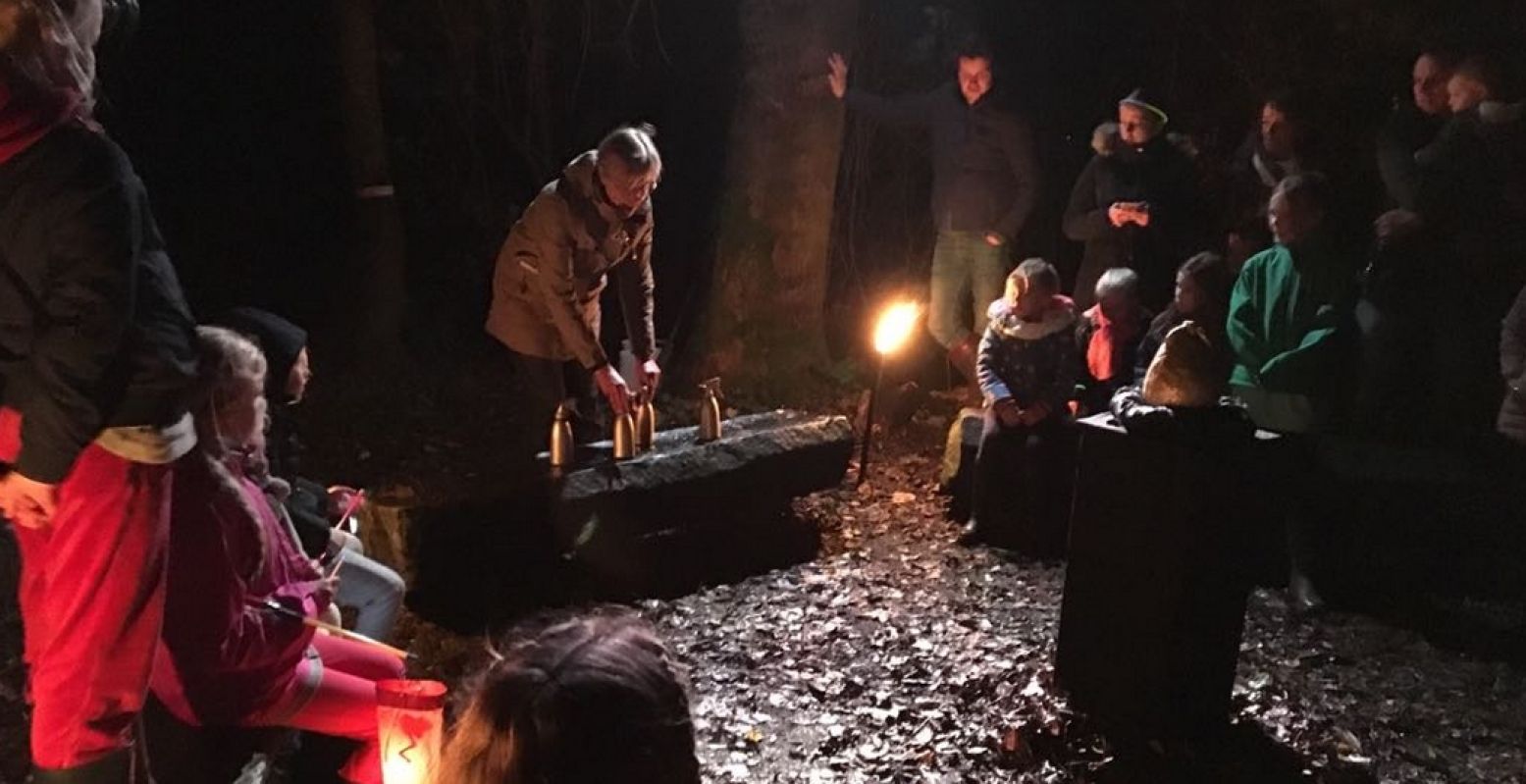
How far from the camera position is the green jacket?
6207 millimetres

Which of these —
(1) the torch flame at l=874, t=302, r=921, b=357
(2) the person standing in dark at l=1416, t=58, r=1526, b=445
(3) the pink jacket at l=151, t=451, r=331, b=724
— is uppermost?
(2) the person standing in dark at l=1416, t=58, r=1526, b=445

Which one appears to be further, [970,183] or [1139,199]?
[970,183]

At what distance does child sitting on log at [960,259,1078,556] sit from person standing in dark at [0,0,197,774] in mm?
4934

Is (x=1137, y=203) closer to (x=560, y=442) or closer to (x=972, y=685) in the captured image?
(x=972, y=685)

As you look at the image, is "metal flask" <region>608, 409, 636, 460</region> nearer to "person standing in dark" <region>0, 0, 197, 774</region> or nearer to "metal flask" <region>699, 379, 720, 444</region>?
"metal flask" <region>699, 379, 720, 444</region>

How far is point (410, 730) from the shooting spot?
2.82 meters

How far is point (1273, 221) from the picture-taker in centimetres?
637

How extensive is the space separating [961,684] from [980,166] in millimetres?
4594

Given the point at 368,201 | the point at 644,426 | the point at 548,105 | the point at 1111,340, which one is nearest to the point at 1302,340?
the point at 1111,340

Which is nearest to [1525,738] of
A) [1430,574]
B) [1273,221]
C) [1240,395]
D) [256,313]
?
[1430,574]

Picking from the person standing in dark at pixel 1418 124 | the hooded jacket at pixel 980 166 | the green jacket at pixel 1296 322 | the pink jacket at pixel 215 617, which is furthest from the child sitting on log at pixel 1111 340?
the pink jacket at pixel 215 617

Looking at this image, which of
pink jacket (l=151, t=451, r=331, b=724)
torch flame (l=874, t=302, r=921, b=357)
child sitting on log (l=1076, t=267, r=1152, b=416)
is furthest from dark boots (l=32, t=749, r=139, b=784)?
child sitting on log (l=1076, t=267, r=1152, b=416)

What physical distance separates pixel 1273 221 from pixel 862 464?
9.77 feet

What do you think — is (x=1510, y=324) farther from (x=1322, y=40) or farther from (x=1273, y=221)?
(x=1322, y=40)
